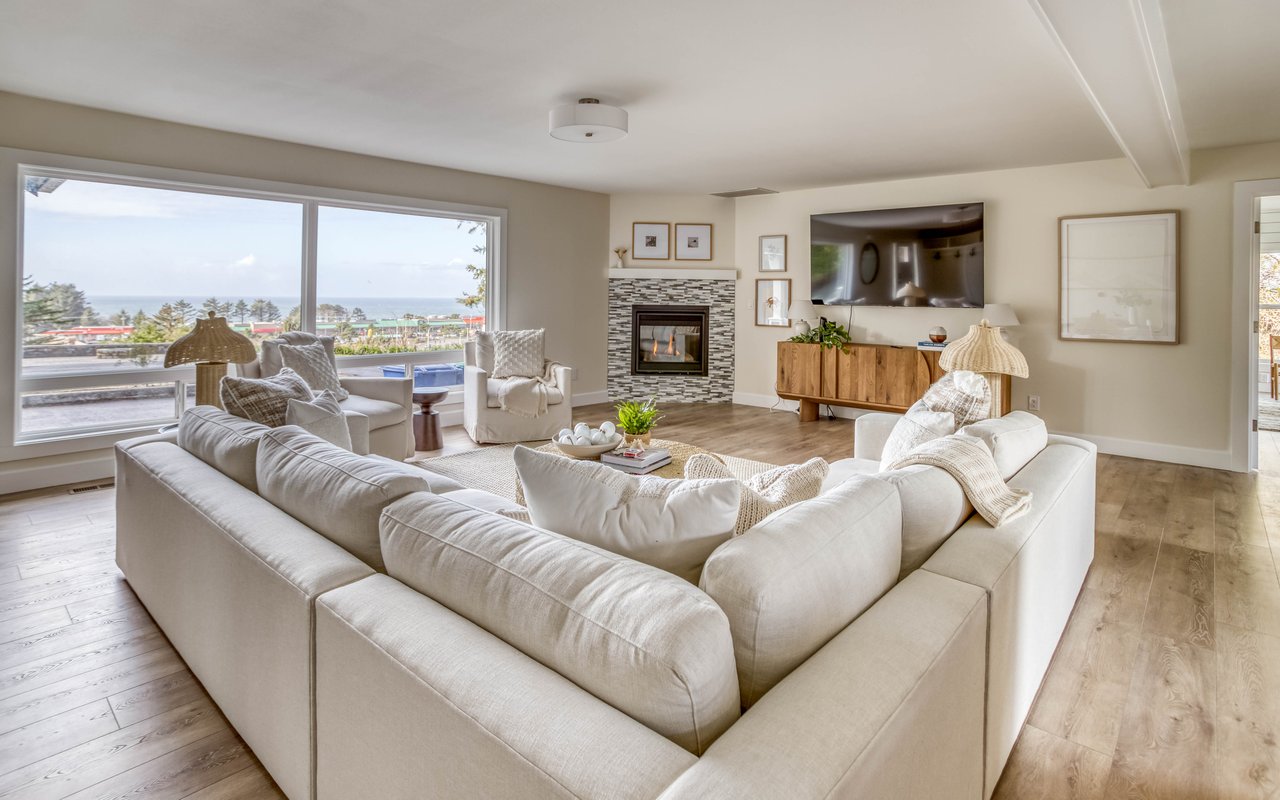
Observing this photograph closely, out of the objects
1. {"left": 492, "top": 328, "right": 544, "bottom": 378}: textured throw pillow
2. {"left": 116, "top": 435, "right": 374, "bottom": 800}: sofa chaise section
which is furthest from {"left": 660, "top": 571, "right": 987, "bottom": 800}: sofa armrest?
{"left": 492, "top": 328, "right": 544, "bottom": 378}: textured throw pillow

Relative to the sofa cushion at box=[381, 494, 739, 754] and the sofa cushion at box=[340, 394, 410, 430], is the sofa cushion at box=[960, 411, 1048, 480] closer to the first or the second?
the sofa cushion at box=[381, 494, 739, 754]

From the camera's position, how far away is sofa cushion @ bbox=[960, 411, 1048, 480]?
7.26ft

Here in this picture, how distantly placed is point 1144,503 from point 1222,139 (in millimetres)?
2525

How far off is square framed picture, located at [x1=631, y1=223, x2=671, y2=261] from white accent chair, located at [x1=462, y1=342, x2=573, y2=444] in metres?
2.40

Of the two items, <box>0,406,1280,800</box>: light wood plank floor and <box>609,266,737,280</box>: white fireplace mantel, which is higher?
<box>609,266,737,280</box>: white fireplace mantel

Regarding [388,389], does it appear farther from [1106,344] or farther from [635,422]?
[1106,344]

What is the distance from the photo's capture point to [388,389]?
4.82 m

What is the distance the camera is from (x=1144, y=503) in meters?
4.11

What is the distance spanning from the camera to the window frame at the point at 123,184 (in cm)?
409

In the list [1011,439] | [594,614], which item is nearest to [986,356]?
[1011,439]

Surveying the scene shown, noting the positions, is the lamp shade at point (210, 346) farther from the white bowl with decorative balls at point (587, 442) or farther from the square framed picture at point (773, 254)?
the square framed picture at point (773, 254)

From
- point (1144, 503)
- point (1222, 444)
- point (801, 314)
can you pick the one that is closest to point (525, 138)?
point (801, 314)

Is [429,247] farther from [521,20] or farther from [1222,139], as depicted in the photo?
[1222,139]

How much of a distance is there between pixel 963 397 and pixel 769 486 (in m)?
1.72
